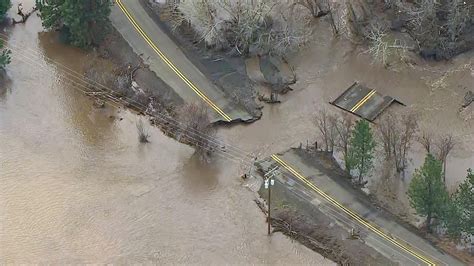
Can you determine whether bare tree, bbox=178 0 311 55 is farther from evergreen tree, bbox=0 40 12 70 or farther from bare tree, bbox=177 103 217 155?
evergreen tree, bbox=0 40 12 70

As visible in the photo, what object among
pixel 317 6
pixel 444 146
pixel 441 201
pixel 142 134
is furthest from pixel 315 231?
pixel 317 6

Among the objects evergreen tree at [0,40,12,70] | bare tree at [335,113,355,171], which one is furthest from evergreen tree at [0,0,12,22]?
bare tree at [335,113,355,171]

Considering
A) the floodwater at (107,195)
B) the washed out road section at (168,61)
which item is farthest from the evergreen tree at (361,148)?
the washed out road section at (168,61)

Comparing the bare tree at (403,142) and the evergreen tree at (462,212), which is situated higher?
the bare tree at (403,142)

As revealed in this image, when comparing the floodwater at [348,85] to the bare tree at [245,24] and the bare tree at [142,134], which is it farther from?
the bare tree at [142,134]

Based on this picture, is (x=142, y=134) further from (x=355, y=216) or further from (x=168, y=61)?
(x=355, y=216)
